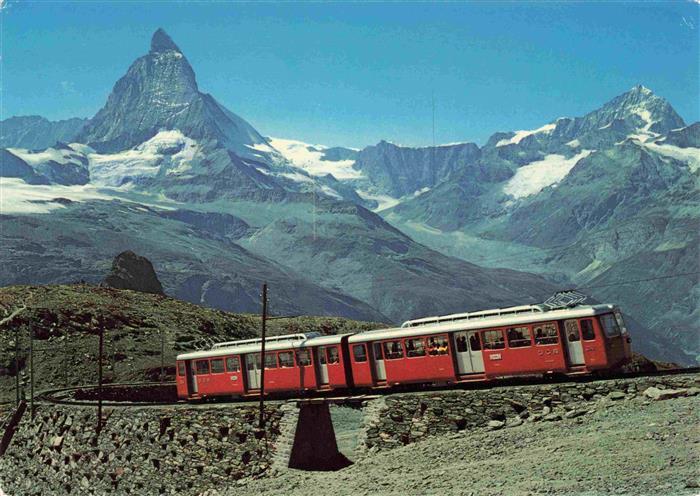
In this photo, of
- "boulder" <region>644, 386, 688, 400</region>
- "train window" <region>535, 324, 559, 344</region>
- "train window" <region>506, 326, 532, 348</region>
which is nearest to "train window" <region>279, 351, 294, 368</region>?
"train window" <region>506, 326, 532, 348</region>

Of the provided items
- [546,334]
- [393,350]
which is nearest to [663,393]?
[546,334]

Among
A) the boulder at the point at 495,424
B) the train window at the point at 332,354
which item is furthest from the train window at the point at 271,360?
the boulder at the point at 495,424

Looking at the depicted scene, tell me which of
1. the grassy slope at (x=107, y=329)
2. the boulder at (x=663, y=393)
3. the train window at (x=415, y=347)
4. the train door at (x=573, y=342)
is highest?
the grassy slope at (x=107, y=329)

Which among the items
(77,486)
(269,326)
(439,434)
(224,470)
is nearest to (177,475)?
(224,470)

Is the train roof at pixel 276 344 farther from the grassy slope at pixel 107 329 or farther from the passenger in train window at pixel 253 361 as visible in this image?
the grassy slope at pixel 107 329

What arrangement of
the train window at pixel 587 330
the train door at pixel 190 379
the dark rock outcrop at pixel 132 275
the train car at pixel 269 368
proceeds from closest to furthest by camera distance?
the train window at pixel 587 330, the train car at pixel 269 368, the train door at pixel 190 379, the dark rock outcrop at pixel 132 275

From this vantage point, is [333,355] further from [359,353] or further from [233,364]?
[233,364]
